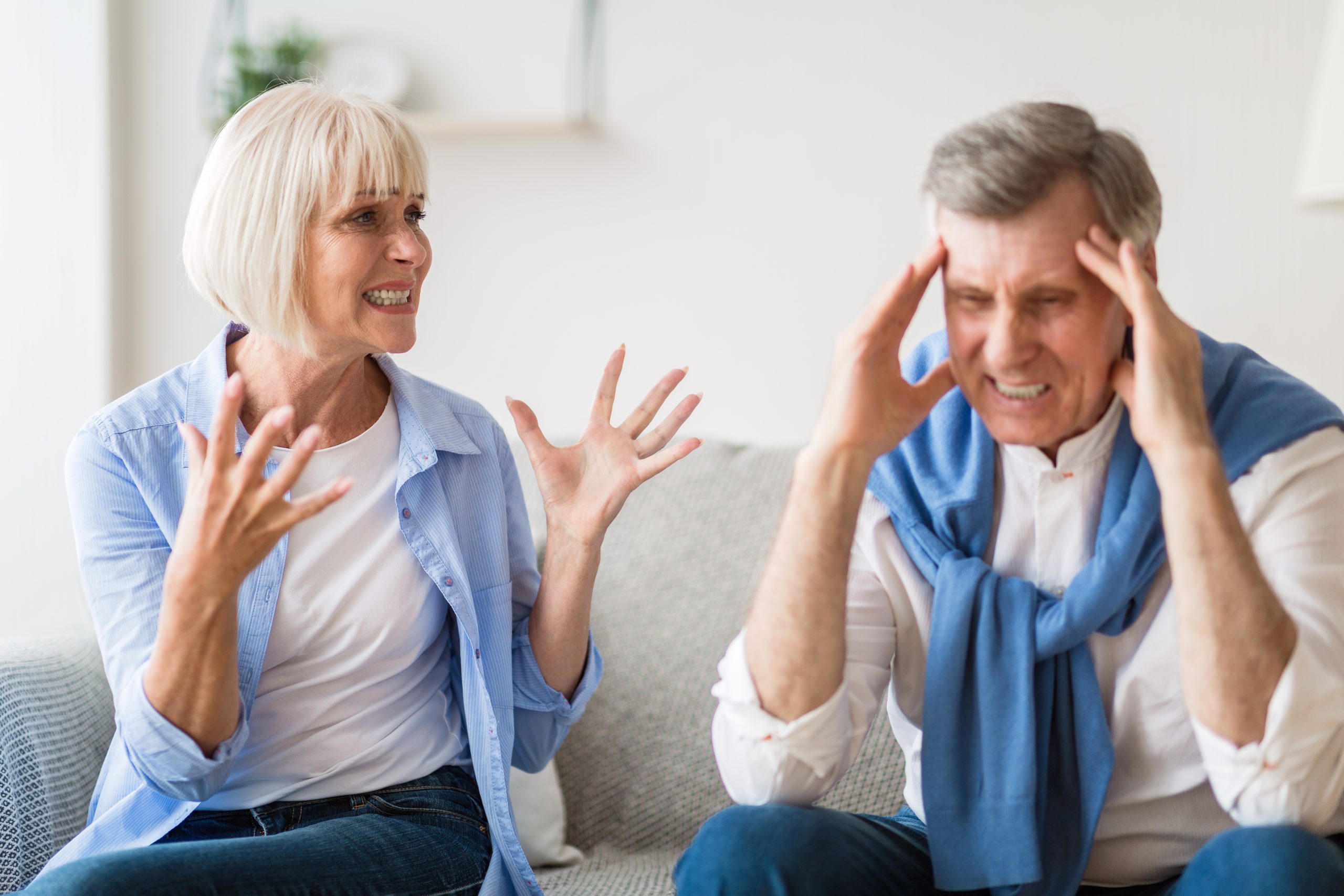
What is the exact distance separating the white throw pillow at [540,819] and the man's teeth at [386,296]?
29.7 inches

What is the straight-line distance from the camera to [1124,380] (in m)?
1.28

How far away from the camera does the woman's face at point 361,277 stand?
1.58 meters

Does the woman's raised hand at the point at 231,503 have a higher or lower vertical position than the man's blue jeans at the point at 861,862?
higher

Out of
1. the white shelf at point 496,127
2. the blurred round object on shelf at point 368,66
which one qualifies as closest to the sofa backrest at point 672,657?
the white shelf at point 496,127

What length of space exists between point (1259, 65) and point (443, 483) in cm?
165

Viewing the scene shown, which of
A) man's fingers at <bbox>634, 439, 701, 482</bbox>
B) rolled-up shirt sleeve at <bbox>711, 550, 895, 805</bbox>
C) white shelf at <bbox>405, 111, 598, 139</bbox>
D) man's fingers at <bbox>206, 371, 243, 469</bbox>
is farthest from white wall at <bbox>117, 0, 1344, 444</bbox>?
man's fingers at <bbox>206, 371, 243, 469</bbox>

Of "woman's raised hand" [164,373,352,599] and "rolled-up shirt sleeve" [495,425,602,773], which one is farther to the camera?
"rolled-up shirt sleeve" [495,425,602,773]

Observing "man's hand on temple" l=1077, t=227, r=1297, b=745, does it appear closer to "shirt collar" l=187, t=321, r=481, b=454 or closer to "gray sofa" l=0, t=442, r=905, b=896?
"gray sofa" l=0, t=442, r=905, b=896

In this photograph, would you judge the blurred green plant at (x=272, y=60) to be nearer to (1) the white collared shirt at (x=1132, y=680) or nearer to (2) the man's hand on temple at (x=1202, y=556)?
(1) the white collared shirt at (x=1132, y=680)

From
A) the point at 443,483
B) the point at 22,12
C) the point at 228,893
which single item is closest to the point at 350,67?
the point at 22,12

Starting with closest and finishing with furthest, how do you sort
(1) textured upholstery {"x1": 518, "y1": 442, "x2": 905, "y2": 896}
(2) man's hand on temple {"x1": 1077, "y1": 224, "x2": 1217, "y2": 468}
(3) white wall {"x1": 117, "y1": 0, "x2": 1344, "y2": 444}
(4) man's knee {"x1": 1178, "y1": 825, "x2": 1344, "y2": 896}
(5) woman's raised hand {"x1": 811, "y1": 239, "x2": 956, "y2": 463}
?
(4) man's knee {"x1": 1178, "y1": 825, "x2": 1344, "y2": 896} < (2) man's hand on temple {"x1": 1077, "y1": 224, "x2": 1217, "y2": 468} < (5) woman's raised hand {"x1": 811, "y1": 239, "x2": 956, "y2": 463} < (1) textured upholstery {"x1": 518, "y1": 442, "x2": 905, "y2": 896} < (3) white wall {"x1": 117, "y1": 0, "x2": 1344, "y2": 444}

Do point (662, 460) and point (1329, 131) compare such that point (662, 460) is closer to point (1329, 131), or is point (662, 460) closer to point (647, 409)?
point (647, 409)

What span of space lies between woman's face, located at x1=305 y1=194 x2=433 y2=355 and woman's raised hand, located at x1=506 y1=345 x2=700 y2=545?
19 cm

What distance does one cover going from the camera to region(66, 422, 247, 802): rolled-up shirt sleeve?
1.39m
